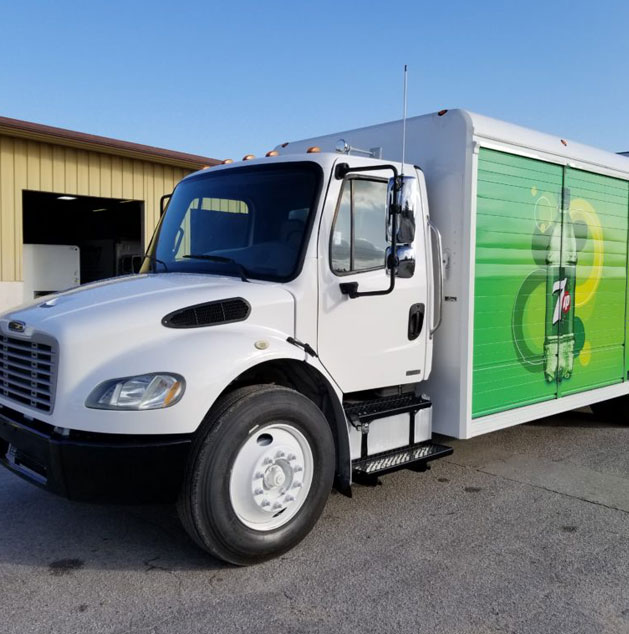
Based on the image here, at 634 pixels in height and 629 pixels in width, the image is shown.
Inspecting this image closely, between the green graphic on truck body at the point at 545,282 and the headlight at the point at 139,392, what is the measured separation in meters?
2.53

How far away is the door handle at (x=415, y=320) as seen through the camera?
15.5ft

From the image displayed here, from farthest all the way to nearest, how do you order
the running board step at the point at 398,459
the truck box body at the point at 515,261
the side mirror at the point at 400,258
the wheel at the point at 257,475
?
the truck box body at the point at 515,261, the running board step at the point at 398,459, the side mirror at the point at 400,258, the wheel at the point at 257,475

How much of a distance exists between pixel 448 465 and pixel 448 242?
6.52ft

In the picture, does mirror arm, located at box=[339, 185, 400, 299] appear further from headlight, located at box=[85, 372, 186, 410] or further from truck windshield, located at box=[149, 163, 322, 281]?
headlight, located at box=[85, 372, 186, 410]

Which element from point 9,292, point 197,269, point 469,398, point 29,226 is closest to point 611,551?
point 469,398

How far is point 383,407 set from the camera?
470 cm

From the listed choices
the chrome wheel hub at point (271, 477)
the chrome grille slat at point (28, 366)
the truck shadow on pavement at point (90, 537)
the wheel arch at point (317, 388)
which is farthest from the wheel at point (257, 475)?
the chrome grille slat at point (28, 366)

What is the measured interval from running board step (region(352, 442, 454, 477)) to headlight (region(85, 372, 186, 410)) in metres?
1.48

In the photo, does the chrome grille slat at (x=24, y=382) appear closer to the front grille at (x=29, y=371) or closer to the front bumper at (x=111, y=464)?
the front grille at (x=29, y=371)

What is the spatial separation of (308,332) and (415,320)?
3.18ft

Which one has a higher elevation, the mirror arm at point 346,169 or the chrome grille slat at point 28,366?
the mirror arm at point 346,169

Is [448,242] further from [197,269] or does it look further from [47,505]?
[47,505]

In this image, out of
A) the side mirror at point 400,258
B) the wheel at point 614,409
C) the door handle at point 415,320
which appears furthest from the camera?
the wheel at point 614,409

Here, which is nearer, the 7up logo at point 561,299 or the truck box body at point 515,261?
the truck box body at point 515,261
